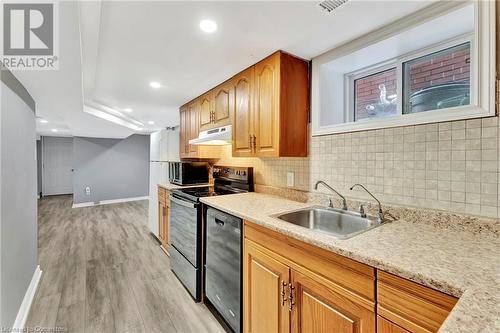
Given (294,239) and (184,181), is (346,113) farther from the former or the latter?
(184,181)

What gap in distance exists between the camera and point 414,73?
169cm

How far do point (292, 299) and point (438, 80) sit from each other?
5.60ft

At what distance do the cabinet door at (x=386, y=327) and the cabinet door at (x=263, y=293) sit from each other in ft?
1.62

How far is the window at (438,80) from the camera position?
1.41 metres

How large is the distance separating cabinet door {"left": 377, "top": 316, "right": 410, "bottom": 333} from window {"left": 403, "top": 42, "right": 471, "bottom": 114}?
4.16ft

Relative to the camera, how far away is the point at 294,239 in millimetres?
1271

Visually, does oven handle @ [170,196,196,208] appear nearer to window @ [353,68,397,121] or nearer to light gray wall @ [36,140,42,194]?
window @ [353,68,397,121]

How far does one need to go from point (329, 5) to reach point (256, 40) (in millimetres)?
561

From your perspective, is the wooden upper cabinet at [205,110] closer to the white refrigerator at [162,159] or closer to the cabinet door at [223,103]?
the cabinet door at [223,103]

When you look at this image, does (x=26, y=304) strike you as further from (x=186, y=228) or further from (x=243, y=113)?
(x=243, y=113)

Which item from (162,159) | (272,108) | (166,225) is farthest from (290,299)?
(162,159)

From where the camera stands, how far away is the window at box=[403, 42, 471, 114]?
4.62 ft

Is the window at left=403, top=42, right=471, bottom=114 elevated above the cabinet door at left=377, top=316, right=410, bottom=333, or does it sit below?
above

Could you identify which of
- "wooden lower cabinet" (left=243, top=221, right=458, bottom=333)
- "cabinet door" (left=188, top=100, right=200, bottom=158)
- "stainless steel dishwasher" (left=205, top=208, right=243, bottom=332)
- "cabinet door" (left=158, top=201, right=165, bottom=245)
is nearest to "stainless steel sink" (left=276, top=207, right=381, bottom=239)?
"wooden lower cabinet" (left=243, top=221, right=458, bottom=333)
